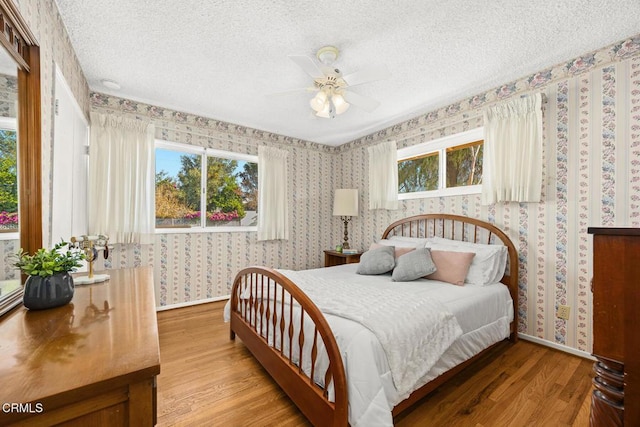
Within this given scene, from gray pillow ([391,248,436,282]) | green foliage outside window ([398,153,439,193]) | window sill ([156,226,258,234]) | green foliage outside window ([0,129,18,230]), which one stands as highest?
green foliage outside window ([398,153,439,193])

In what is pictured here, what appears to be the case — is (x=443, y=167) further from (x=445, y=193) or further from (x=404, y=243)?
(x=404, y=243)

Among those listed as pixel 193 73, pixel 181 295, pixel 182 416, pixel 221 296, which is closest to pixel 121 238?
pixel 181 295

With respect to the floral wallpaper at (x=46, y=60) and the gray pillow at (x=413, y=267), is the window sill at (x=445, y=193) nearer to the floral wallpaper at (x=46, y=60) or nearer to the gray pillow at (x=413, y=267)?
the gray pillow at (x=413, y=267)

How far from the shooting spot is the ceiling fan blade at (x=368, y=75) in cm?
185

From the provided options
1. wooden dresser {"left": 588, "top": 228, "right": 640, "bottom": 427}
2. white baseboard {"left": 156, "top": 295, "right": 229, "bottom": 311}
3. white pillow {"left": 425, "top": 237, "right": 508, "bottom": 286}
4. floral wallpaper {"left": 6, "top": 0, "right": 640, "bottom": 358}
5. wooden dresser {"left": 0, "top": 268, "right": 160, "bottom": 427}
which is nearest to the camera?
wooden dresser {"left": 0, "top": 268, "right": 160, "bottom": 427}

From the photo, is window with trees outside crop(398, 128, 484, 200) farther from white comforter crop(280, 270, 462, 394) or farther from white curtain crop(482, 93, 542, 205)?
white comforter crop(280, 270, 462, 394)

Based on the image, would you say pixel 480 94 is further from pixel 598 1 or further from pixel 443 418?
pixel 443 418

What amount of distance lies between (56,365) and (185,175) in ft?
10.6

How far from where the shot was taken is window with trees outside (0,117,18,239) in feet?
3.59

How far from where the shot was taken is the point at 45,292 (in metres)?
1.02

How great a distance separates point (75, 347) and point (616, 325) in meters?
1.43

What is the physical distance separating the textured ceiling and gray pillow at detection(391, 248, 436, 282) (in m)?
1.68

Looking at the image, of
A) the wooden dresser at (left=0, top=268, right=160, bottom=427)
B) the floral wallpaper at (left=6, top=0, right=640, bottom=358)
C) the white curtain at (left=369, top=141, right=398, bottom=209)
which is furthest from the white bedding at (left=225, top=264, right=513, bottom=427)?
the white curtain at (left=369, top=141, right=398, bottom=209)

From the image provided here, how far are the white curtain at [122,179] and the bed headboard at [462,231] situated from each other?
3036 millimetres
